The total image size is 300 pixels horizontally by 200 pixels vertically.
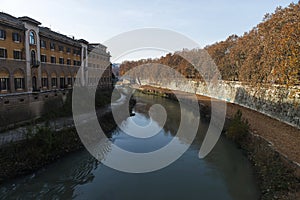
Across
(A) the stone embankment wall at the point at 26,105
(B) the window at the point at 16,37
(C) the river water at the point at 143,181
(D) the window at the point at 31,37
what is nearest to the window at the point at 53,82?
(A) the stone embankment wall at the point at 26,105

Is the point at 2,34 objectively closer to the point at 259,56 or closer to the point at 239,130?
the point at 239,130

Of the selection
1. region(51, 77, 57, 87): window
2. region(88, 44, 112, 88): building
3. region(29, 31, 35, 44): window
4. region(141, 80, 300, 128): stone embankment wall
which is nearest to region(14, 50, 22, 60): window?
region(29, 31, 35, 44): window

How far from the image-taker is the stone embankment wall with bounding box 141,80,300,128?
13.8 metres

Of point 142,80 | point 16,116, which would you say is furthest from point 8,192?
point 142,80

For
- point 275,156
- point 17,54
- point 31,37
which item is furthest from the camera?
point 31,37

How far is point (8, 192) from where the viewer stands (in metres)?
8.29

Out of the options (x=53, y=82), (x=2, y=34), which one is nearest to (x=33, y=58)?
(x=2, y=34)

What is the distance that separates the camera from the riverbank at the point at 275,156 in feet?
24.2

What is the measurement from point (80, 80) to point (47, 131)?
18033mm

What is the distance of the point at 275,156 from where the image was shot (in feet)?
29.5

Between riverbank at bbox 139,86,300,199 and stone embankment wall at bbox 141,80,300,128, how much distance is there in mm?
1066

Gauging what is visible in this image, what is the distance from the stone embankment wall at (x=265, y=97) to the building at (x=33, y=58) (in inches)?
755

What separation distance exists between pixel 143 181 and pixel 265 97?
15.2 metres

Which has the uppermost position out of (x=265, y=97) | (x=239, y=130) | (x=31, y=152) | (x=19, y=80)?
(x=19, y=80)
